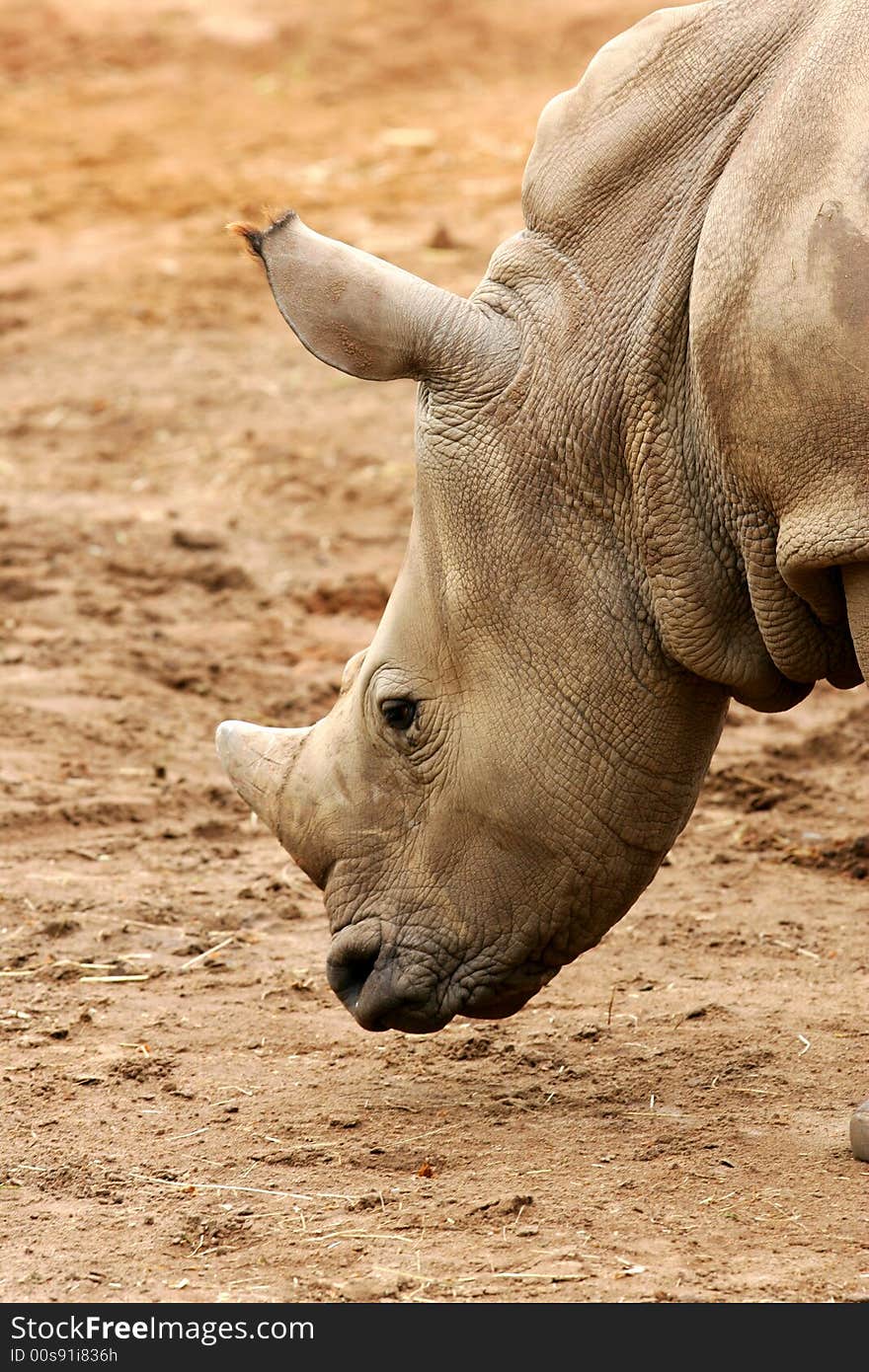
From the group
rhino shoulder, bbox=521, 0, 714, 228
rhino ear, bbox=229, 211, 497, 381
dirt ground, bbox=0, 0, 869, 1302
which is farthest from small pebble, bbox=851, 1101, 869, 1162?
rhino shoulder, bbox=521, 0, 714, 228

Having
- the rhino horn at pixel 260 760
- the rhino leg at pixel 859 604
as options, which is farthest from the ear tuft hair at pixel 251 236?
the rhino leg at pixel 859 604

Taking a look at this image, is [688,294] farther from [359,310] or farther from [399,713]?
[399,713]

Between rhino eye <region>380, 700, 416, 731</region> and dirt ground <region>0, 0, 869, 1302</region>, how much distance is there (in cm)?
86

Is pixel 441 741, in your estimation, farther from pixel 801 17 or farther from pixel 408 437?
pixel 408 437

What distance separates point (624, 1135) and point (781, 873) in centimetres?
198

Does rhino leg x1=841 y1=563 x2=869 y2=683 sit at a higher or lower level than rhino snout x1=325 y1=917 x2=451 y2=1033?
higher

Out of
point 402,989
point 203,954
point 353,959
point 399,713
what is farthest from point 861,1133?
point 203,954

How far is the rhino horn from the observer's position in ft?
15.0

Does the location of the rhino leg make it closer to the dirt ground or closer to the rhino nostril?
the dirt ground

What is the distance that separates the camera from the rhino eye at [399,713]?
426 cm

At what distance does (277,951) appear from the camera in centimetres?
552

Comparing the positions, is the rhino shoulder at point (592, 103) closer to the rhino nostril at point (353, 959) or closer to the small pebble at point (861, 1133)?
the rhino nostril at point (353, 959)

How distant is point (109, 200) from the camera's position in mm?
14414

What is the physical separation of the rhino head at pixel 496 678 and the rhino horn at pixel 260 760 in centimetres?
24
